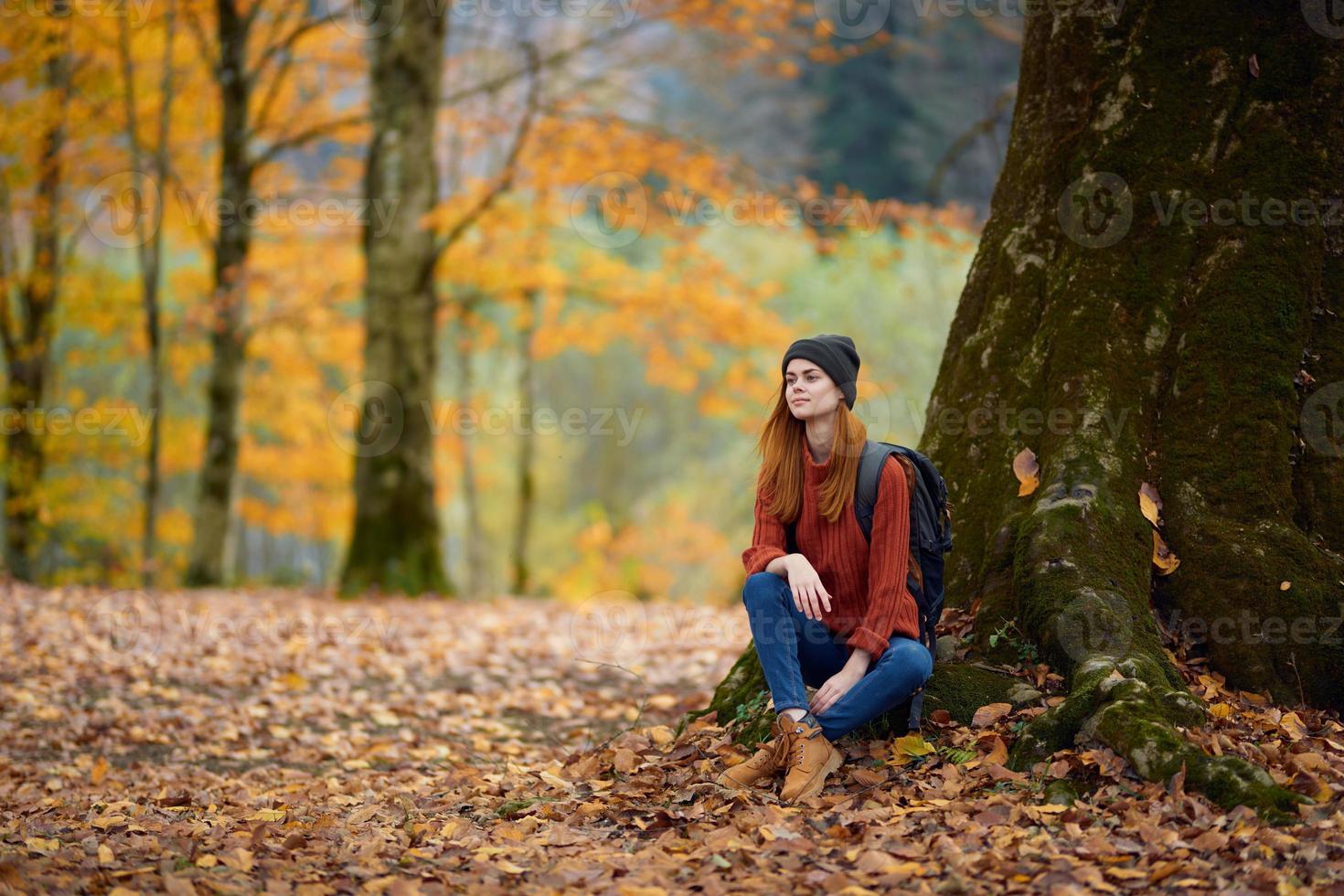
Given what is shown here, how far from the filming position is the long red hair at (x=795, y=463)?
3.88 meters

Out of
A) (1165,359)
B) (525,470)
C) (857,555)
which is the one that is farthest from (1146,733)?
(525,470)

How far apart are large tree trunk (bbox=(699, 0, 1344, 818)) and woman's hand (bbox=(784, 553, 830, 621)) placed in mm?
850

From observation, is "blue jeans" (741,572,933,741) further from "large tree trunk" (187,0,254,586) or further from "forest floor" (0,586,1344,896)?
"large tree trunk" (187,0,254,586)

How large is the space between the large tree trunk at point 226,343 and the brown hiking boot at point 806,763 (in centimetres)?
1160

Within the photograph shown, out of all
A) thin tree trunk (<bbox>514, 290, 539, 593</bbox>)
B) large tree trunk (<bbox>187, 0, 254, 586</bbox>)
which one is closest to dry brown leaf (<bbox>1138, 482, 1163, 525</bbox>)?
large tree trunk (<bbox>187, 0, 254, 586</bbox>)

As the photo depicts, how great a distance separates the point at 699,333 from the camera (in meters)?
15.9

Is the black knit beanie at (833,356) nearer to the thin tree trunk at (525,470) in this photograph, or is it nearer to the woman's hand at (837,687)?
the woman's hand at (837,687)

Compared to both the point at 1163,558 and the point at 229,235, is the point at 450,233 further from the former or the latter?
the point at 1163,558

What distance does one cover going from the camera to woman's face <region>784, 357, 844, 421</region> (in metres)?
3.91

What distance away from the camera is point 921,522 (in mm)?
3842

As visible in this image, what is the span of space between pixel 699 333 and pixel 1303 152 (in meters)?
11.8

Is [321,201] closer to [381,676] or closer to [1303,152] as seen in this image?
[381,676]

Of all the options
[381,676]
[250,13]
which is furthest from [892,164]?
[381,676]

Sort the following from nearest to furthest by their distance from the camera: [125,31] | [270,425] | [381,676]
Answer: [381,676], [125,31], [270,425]
